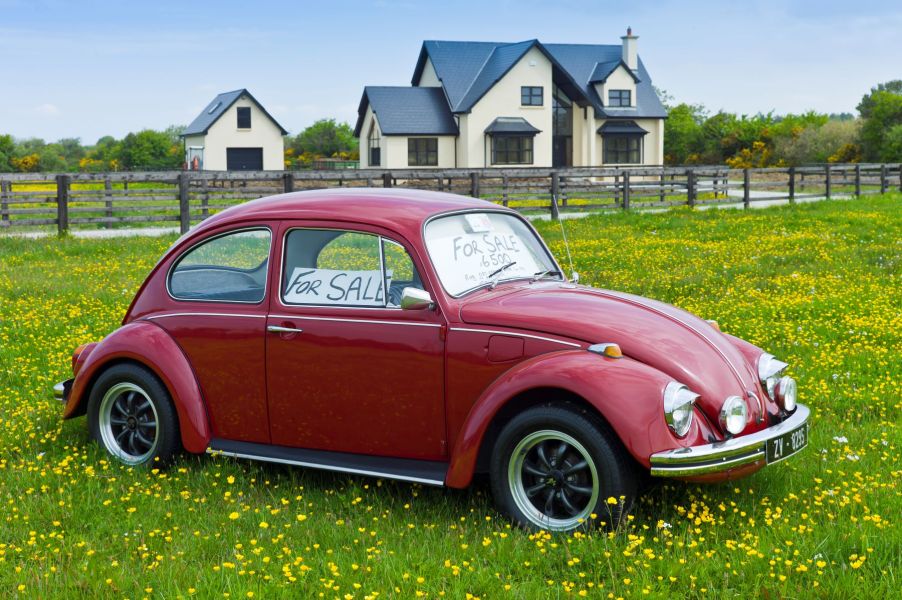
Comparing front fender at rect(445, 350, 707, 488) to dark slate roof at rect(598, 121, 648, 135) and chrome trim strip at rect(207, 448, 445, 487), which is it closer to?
chrome trim strip at rect(207, 448, 445, 487)

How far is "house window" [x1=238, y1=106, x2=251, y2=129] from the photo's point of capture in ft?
207

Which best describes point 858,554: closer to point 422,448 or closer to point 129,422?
point 422,448

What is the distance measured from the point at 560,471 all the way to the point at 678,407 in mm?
650

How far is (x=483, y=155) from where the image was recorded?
54.2 m

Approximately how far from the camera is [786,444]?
503 cm

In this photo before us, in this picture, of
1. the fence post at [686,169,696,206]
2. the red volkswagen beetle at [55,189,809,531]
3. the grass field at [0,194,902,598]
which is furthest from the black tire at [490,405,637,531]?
the fence post at [686,169,696,206]

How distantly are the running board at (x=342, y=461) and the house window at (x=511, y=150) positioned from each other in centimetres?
4915

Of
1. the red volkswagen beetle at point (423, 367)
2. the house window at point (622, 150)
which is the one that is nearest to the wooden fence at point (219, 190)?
the red volkswagen beetle at point (423, 367)

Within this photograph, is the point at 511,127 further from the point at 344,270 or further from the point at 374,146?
the point at 344,270

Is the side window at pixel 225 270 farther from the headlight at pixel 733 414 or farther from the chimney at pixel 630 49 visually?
the chimney at pixel 630 49

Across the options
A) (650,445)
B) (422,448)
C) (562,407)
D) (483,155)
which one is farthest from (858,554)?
(483,155)

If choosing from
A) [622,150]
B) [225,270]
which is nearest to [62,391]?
[225,270]

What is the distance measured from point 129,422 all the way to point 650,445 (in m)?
3.37

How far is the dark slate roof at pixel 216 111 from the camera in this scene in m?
62.2
